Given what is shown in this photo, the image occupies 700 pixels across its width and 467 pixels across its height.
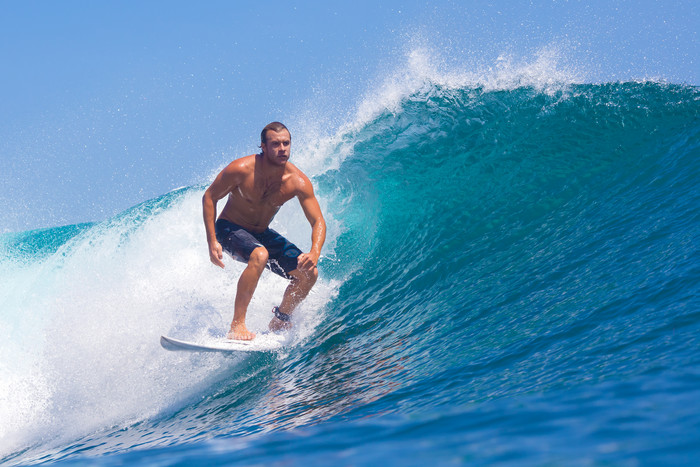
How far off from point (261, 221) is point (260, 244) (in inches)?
13.9

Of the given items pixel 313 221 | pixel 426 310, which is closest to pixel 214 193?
pixel 313 221

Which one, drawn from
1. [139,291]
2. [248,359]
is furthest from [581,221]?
[139,291]

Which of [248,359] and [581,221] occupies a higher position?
[581,221]

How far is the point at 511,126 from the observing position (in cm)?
930

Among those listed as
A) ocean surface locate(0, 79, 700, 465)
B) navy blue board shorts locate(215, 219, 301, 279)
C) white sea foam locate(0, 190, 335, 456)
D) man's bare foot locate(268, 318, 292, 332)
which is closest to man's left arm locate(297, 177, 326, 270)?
navy blue board shorts locate(215, 219, 301, 279)

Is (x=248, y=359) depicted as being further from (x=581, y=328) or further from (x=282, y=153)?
(x=581, y=328)

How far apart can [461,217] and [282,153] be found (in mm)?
3422

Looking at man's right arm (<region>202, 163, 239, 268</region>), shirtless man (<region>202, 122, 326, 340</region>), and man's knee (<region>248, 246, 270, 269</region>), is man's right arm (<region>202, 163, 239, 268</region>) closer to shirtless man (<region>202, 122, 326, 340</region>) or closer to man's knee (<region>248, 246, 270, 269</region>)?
shirtless man (<region>202, 122, 326, 340</region>)

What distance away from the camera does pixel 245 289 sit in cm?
509

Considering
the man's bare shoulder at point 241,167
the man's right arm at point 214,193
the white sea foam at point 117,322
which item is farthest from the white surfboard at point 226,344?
the man's bare shoulder at point 241,167

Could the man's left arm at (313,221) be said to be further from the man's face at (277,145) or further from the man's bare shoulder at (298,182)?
the man's face at (277,145)

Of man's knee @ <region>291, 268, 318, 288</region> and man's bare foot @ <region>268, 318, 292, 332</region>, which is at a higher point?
man's knee @ <region>291, 268, 318, 288</region>

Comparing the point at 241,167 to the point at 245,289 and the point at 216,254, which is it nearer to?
the point at 216,254

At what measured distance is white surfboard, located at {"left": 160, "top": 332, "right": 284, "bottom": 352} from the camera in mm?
4805
